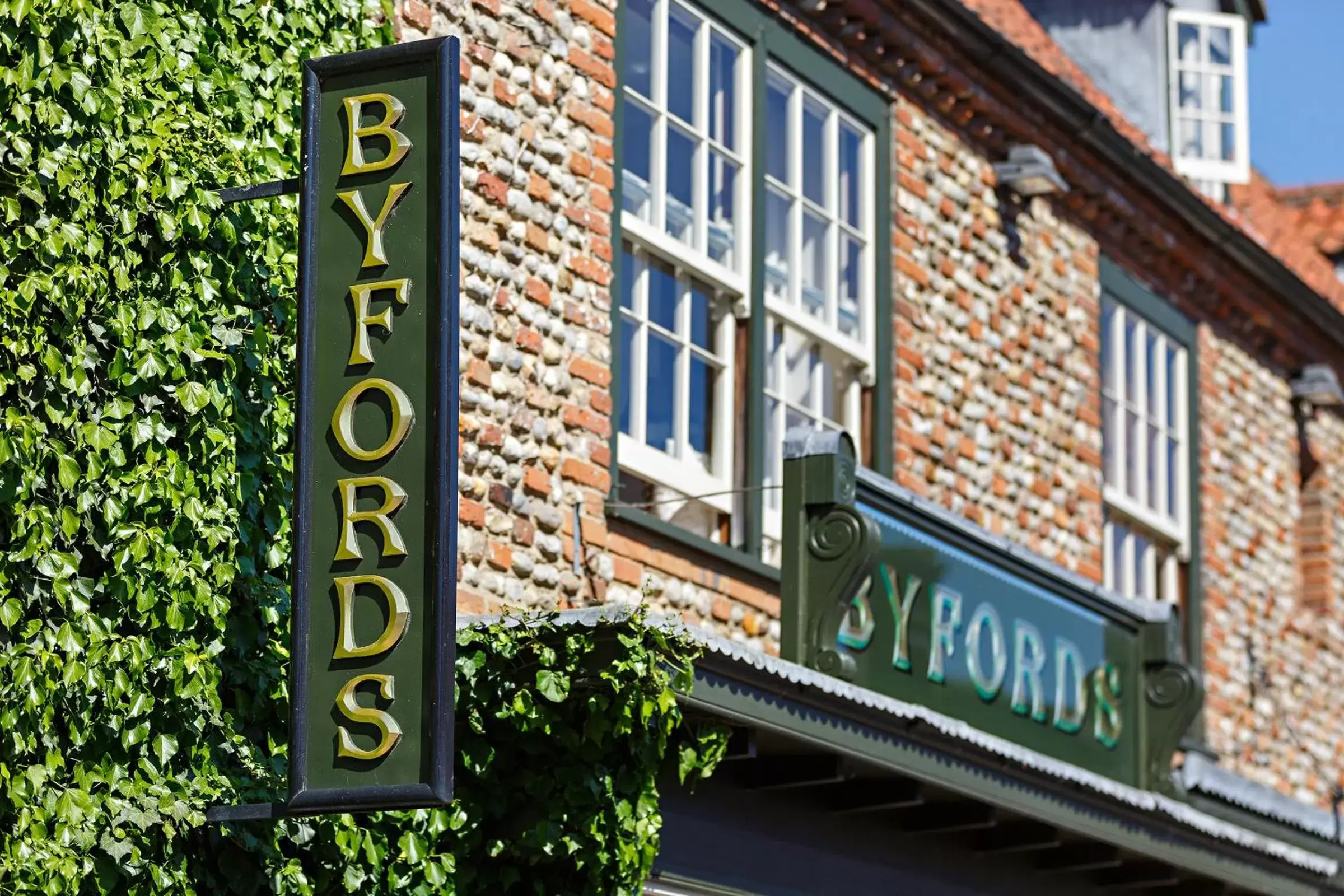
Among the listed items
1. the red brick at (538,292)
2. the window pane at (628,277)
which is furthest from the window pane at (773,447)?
the red brick at (538,292)

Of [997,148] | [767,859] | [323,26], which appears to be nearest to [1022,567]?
[767,859]

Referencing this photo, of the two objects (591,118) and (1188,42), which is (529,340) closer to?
(591,118)

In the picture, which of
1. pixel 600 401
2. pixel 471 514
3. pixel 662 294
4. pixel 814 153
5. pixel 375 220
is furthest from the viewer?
pixel 814 153

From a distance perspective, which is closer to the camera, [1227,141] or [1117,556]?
[1117,556]

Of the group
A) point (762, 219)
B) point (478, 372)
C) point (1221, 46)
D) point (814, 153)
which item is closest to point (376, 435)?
point (478, 372)

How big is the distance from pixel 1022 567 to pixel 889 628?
125cm

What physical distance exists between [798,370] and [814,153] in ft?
3.58

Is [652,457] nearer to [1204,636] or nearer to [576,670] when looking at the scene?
[576,670]

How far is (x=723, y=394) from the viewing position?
10.7m

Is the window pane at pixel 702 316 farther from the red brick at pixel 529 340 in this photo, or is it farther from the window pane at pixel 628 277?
the red brick at pixel 529 340

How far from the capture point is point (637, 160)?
1048 cm

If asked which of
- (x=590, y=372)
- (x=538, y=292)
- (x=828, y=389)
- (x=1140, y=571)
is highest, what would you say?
(x=828, y=389)

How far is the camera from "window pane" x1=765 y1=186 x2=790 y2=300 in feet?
36.7

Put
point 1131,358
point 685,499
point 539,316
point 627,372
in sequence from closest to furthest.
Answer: point 539,316 < point 685,499 < point 627,372 < point 1131,358
